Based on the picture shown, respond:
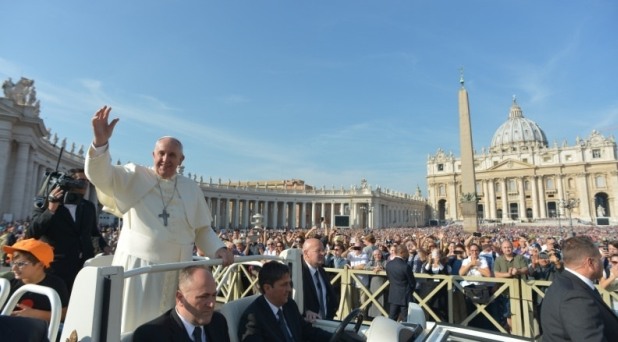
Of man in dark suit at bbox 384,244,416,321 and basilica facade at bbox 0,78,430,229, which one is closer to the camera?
man in dark suit at bbox 384,244,416,321

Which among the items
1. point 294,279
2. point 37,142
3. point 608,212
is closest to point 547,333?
point 294,279

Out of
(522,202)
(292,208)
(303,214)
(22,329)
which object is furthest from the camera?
(522,202)

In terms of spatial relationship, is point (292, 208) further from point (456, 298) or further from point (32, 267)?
point (32, 267)

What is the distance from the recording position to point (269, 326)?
293 centimetres

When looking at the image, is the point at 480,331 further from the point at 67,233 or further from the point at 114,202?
the point at 67,233

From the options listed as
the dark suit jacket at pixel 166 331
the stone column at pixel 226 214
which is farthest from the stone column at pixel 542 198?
the dark suit jacket at pixel 166 331

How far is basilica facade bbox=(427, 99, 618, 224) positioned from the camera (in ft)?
242

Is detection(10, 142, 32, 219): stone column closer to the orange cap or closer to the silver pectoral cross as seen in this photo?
the orange cap

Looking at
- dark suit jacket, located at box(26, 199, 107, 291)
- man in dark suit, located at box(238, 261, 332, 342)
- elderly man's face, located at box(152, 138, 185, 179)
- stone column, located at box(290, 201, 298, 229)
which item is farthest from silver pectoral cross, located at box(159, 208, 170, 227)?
stone column, located at box(290, 201, 298, 229)

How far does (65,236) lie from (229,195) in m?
61.4

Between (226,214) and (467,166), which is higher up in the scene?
(467,166)

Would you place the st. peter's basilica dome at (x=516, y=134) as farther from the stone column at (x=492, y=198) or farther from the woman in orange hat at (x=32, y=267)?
the woman in orange hat at (x=32, y=267)

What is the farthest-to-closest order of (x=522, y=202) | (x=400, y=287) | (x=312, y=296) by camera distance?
(x=522, y=202) → (x=400, y=287) → (x=312, y=296)

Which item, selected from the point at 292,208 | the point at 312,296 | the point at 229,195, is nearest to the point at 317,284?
the point at 312,296
